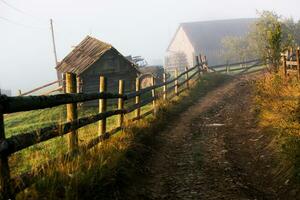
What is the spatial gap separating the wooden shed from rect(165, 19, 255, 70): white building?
29.2 meters

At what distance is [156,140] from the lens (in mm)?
9992

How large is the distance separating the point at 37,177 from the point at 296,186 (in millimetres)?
3993

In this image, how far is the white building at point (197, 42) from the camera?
5966 cm

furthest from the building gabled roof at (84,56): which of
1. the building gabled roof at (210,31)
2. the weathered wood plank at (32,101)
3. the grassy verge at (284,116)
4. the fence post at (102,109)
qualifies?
the building gabled roof at (210,31)

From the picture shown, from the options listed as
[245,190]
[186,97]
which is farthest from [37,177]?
[186,97]

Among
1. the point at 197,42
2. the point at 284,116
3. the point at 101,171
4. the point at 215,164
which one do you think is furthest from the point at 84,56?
the point at 197,42

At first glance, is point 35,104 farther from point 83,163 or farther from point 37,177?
point 83,163

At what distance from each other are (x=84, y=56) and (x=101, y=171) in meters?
22.7

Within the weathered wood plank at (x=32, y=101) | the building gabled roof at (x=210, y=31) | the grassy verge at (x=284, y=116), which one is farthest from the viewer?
the building gabled roof at (x=210, y=31)

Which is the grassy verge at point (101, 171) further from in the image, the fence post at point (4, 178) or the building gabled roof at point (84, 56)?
the building gabled roof at point (84, 56)

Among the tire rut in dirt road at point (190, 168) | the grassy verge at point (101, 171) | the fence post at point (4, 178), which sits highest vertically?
the fence post at point (4, 178)

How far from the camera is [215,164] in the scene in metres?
7.80

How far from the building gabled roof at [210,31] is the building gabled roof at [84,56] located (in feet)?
110

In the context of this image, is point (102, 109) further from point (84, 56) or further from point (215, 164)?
point (84, 56)
